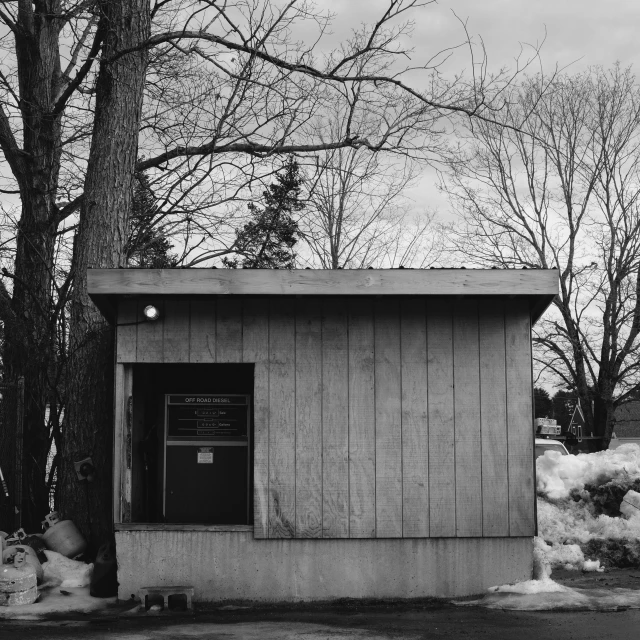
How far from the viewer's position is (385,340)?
8.29 meters

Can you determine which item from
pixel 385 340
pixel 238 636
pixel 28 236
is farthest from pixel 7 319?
pixel 238 636

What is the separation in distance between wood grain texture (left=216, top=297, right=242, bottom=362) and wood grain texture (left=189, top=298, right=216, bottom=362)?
5 centimetres

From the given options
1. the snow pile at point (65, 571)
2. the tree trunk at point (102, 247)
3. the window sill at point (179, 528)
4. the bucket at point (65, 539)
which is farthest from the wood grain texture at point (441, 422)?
the bucket at point (65, 539)

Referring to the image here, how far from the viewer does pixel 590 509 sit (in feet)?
39.2

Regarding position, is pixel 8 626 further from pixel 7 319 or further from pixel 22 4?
pixel 22 4

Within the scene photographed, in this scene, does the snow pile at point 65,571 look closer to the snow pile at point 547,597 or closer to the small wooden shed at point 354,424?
the small wooden shed at point 354,424

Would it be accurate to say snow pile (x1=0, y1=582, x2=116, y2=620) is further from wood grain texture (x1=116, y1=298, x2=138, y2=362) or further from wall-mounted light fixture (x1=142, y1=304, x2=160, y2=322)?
wall-mounted light fixture (x1=142, y1=304, x2=160, y2=322)

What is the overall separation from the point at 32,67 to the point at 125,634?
10.4m

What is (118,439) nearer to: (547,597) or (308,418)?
(308,418)

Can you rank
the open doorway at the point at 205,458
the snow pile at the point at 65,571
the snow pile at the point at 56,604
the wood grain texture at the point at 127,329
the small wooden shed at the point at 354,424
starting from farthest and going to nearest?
1. the open doorway at the point at 205,458
2. the snow pile at the point at 65,571
3. the wood grain texture at the point at 127,329
4. the small wooden shed at the point at 354,424
5. the snow pile at the point at 56,604

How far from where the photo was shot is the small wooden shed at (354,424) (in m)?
7.90

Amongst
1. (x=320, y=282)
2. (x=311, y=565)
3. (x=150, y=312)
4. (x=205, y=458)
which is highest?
(x=320, y=282)

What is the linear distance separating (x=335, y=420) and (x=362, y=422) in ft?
0.84

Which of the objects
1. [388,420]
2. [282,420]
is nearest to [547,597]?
[388,420]
